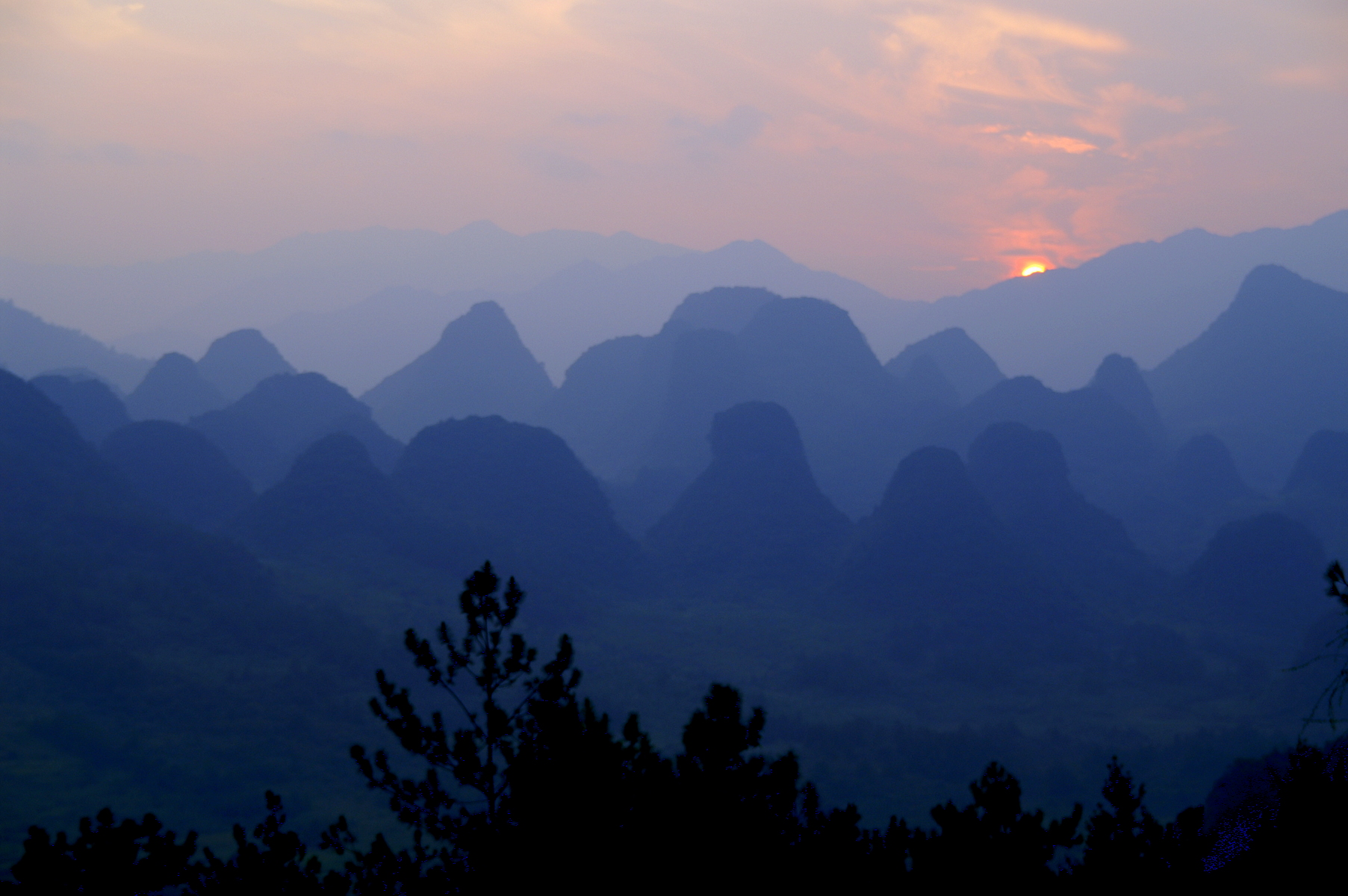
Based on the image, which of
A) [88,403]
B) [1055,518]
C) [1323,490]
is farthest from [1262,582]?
[88,403]

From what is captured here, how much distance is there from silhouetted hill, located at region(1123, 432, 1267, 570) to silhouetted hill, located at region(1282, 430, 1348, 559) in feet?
20.2

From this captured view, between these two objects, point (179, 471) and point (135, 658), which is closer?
point (135, 658)

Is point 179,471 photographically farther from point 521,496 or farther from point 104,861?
point 104,861

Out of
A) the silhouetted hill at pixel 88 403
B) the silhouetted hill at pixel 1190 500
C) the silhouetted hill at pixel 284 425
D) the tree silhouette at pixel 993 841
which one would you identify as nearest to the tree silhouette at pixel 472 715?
the tree silhouette at pixel 993 841

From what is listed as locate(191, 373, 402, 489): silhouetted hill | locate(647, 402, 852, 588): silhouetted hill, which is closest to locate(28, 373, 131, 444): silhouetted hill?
locate(191, 373, 402, 489): silhouetted hill

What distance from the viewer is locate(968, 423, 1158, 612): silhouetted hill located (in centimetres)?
12131

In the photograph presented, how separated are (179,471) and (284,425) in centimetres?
4788

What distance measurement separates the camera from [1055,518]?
425ft

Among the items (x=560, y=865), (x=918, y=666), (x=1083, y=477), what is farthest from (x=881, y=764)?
(x=1083, y=477)

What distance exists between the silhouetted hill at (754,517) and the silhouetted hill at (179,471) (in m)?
52.9

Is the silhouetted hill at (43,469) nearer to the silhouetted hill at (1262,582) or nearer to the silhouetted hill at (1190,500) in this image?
the silhouetted hill at (1262,582)

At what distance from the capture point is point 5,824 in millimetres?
53250

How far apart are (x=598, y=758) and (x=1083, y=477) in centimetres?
17366

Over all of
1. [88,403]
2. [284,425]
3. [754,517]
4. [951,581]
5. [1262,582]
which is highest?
[88,403]
